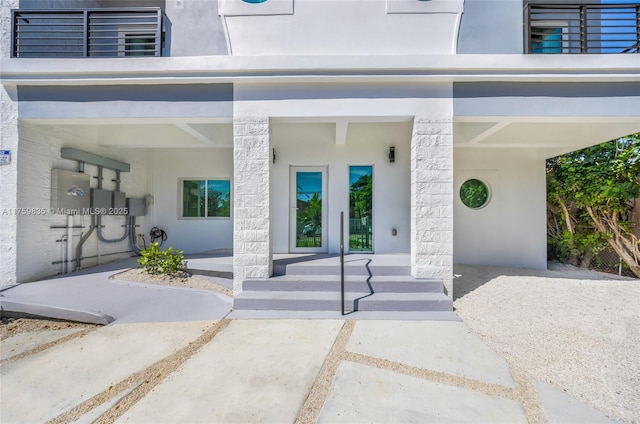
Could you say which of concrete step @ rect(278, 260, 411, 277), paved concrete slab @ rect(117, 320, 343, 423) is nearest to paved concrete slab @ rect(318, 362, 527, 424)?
paved concrete slab @ rect(117, 320, 343, 423)

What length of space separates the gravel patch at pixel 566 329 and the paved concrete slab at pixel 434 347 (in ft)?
0.65

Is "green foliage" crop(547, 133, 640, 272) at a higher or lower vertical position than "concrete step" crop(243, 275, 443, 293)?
higher

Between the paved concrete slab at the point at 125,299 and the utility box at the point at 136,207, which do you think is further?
the utility box at the point at 136,207

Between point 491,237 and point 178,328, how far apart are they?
708cm

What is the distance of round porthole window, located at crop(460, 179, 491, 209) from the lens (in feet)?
22.2

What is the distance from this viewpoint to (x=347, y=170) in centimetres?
597

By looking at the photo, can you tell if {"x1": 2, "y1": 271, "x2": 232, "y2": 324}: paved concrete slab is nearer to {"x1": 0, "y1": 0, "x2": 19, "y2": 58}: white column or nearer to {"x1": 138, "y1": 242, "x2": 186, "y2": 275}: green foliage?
{"x1": 138, "y1": 242, "x2": 186, "y2": 275}: green foliage

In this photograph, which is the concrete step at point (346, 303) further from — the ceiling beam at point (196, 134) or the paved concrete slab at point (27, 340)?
the ceiling beam at point (196, 134)

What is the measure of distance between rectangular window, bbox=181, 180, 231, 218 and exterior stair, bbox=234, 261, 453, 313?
382cm

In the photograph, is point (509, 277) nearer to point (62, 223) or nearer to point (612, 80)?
point (612, 80)

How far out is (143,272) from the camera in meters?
5.05

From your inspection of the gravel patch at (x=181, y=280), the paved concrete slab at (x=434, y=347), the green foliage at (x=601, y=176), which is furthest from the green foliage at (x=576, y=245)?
the gravel patch at (x=181, y=280)

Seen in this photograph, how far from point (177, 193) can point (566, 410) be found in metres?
8.13

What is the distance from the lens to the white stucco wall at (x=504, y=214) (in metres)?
6.56
